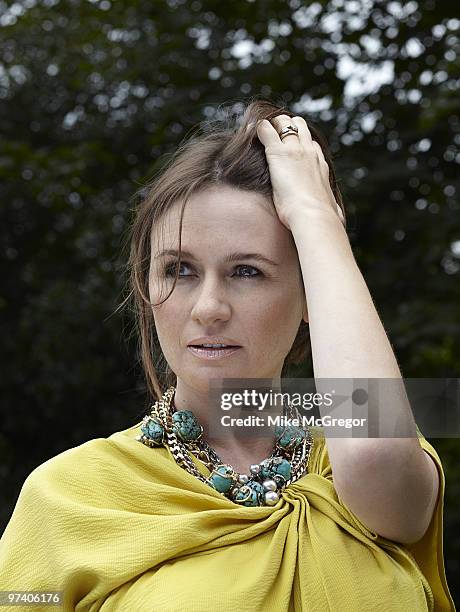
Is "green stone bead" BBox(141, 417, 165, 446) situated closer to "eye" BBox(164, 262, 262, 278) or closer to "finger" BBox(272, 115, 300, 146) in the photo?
"eye" BBox(164, 262, 262, 278)

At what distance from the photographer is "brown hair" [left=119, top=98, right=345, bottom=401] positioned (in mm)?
1680

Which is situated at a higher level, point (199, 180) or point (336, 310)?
point (199, 180)

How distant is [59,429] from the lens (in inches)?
250

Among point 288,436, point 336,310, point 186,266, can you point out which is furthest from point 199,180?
point 288,436

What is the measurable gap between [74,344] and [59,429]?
578 mm

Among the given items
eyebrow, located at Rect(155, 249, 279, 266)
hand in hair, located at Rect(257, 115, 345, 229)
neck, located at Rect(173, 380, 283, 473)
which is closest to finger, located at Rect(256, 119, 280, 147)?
hand in hair, located at Rect(257, 115, 345, 229)

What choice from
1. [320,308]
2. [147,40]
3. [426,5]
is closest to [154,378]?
[320,308]

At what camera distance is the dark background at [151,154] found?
4.54 m

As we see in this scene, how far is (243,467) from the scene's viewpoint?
1.67 metres

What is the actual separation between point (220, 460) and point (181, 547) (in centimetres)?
22

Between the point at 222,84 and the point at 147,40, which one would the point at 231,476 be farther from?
the point at 147,40

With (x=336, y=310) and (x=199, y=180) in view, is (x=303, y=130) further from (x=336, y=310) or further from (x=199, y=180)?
(x=336, y=310)

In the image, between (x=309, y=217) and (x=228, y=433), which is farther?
(x=228, y=433)

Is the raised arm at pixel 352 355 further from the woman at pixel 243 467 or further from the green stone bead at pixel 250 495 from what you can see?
the green stone bead at pixel 250 495
